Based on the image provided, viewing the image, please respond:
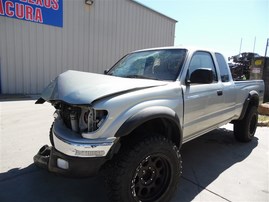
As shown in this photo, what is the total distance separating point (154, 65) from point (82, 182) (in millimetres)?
1856

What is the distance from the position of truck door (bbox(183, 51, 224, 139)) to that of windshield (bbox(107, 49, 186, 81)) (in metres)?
0.19

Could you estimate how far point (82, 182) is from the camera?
2.98 meters

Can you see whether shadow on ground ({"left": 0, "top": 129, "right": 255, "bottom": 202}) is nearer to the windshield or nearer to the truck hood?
the truck hood

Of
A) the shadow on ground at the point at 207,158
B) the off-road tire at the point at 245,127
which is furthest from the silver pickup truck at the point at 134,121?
the off-road tire at the point at 245,127

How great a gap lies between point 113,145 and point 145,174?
0.58 meters

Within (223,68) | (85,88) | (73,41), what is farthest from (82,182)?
(73,41)

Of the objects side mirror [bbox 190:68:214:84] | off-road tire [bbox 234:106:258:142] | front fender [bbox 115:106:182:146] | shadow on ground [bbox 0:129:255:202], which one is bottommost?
shadow on ground [bbox 0:129:255:202]

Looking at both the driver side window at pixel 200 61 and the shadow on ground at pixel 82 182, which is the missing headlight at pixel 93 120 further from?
the driver side window at pixel 200 61

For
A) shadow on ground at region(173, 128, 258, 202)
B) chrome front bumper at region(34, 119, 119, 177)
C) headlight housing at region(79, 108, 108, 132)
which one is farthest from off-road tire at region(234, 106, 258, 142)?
headlight housing at region(79, 108, 108, 132)

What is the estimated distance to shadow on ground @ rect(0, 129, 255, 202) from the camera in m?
2.63

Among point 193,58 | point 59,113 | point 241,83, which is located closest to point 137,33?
point 241,83

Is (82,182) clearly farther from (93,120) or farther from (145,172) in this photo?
(93,120)

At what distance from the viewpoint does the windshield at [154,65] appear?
2.99 m

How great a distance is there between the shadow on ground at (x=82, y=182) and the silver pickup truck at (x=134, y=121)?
0.41 metres
